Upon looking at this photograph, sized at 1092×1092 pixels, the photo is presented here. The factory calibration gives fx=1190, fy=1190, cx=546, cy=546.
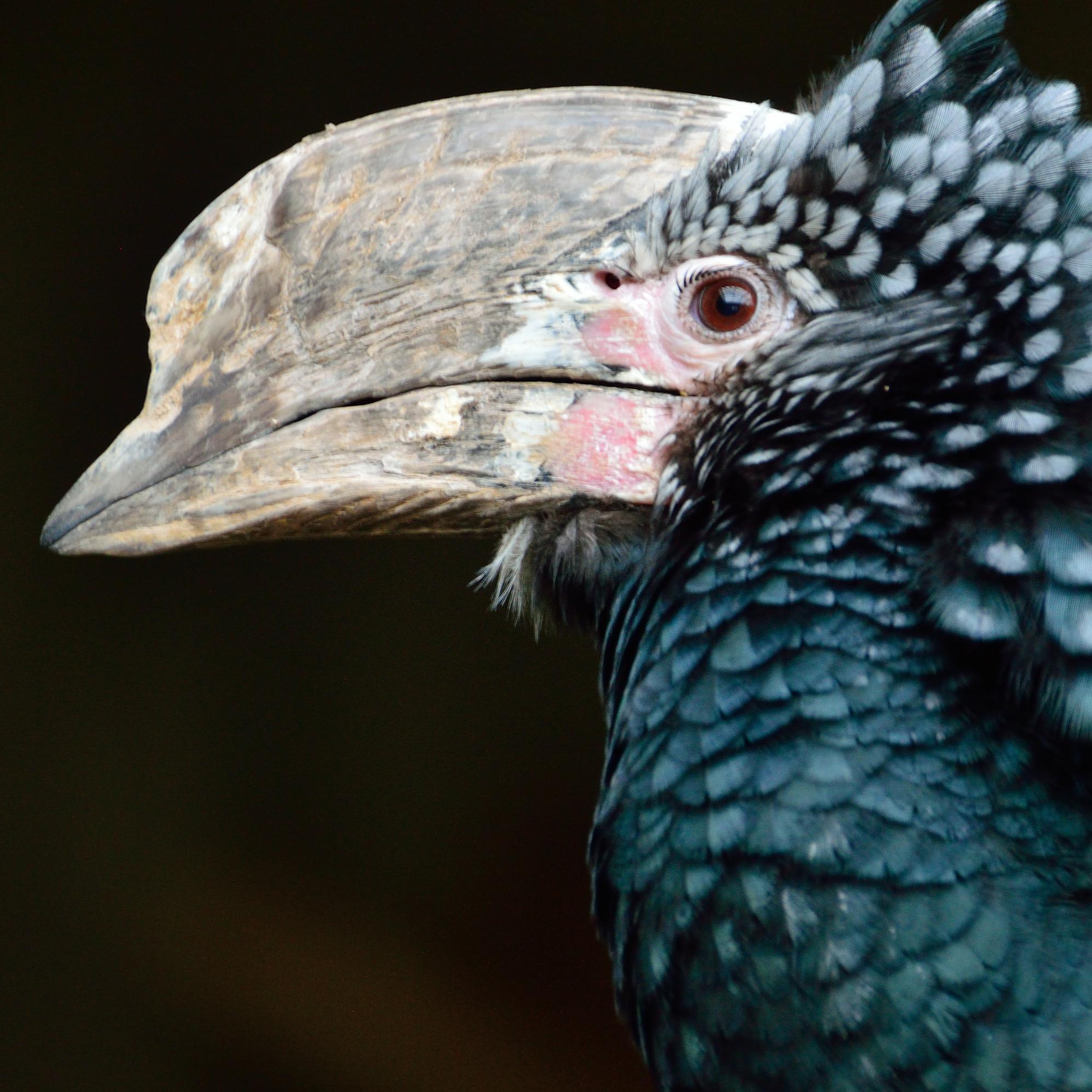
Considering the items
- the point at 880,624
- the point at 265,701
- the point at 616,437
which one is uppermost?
the point at 616,437

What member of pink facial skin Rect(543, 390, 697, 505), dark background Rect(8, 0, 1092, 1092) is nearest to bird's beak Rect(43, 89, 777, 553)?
pink facial skin Rect(543, 390, 697, 505)

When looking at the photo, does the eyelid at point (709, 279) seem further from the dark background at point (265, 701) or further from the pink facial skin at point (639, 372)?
the dark background at point (265, 701)

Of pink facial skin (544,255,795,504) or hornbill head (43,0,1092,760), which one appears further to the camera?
pink facial skin (544,255,795,504)

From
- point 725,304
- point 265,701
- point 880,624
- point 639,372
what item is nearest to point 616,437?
point 639,372

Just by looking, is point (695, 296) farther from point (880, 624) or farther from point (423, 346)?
point (880, 624)

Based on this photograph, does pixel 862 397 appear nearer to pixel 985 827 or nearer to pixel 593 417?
pixel 593 417

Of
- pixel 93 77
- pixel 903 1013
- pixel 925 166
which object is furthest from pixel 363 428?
pixel 93 77

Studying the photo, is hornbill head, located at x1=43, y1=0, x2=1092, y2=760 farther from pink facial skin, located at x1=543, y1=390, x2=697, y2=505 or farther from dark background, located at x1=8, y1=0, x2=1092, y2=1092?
dark background, located at x1=8, y1=0, x2=1092, y2=1092
